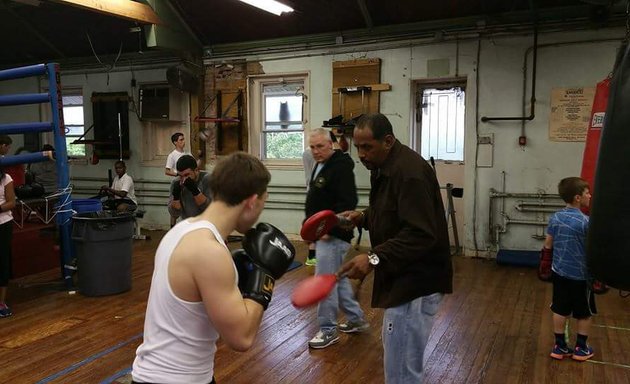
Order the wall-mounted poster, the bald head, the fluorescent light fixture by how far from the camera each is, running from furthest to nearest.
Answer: the fluorescent light fixture, the wall-mounted poster, the bald head

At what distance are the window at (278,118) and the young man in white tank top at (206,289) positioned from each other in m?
6.07

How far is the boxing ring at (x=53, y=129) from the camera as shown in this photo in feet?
14.4

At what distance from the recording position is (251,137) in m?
7.64

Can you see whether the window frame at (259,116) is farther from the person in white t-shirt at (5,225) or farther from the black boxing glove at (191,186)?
the person in white t-shirt at (5,225)

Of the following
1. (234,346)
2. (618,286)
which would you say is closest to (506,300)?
(618,286)

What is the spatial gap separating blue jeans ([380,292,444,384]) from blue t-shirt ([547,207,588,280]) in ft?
5.51

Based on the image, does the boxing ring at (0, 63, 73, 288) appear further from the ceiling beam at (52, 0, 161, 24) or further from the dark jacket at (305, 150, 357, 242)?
the dark jacket at (305, 150, 357, 242)

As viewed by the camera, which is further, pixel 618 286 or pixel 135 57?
pixel 135 57

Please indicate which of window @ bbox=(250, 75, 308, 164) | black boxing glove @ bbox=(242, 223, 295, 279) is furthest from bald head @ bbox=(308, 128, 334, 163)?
window @ bbox=(250, 75, 308, 164)

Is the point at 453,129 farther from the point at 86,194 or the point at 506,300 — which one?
the point at 86,194

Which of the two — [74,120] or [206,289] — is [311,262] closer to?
[206,289]

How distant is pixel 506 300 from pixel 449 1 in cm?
383

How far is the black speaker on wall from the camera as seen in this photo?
8.42 metres

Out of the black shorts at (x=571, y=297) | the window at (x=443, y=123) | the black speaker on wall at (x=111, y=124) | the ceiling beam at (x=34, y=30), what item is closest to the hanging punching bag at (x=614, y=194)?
the black shorts at (x=571, y=297)
